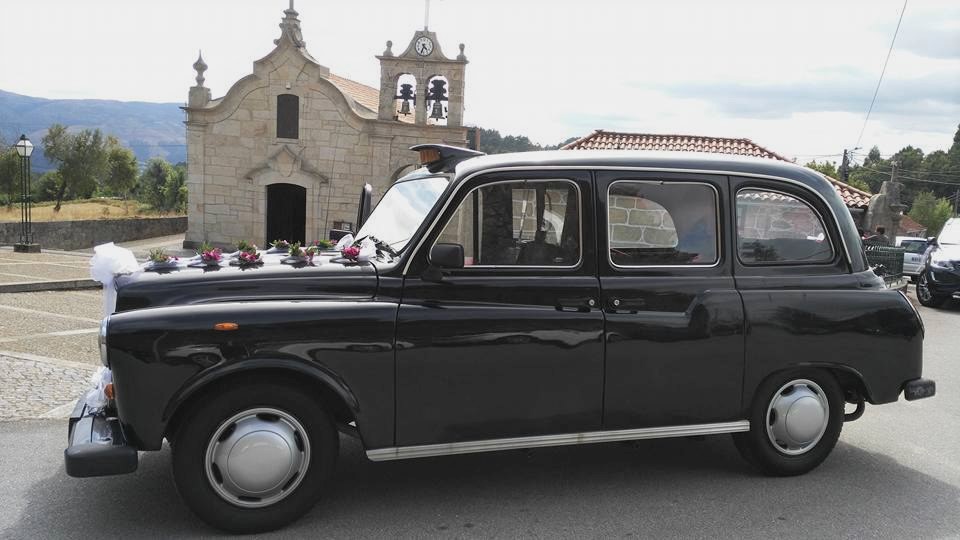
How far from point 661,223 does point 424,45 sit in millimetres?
22786

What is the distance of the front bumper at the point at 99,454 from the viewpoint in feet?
11.2

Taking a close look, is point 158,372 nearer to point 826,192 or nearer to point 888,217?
point 826,192

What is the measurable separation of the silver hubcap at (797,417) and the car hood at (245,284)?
2695 millimetres

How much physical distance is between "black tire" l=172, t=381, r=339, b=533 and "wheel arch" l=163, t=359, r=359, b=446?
36mm

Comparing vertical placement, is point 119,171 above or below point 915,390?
above

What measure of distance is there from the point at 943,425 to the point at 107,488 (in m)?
6.42

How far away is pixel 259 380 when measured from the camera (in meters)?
3.70

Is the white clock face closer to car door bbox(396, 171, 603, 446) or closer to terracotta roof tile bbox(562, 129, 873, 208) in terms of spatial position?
terracotta roof tile bbox(562, 129, 873, 208)

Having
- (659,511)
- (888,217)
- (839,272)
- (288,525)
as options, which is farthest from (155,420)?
(888,217)

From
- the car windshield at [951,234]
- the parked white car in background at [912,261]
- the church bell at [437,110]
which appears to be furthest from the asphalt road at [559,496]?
the church bell at [437,110]

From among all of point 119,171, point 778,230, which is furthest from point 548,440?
point 119,171

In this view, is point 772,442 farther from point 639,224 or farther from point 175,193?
point 175,193

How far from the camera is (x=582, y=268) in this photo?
425 centimetres

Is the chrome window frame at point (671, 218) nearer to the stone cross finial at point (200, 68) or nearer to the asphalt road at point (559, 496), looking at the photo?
the asphalt road at point (559, 496)
